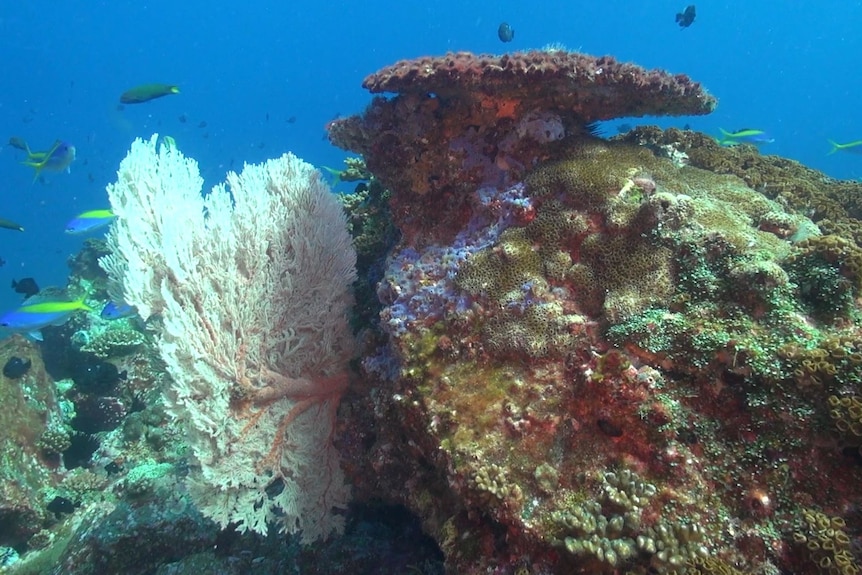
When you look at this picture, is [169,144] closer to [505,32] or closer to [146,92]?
[146,92]

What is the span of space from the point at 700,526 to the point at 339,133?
4.30 meters

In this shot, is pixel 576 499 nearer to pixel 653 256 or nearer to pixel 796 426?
pixel 796 426

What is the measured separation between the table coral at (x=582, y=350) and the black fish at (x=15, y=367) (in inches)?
267

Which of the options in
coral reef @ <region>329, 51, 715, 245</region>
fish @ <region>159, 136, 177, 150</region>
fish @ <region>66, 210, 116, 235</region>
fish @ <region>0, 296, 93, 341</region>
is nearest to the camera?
coral reef @ <region>329, 51, 715, 245</region>

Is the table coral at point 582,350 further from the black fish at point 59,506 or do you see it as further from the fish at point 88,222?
the fish at point 88,222

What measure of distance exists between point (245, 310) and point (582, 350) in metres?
3.06

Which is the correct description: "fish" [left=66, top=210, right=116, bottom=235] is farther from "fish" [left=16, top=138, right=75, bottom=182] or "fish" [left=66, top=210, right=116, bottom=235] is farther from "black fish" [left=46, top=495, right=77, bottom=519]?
"black fish" [left=46, top=495, right=77, bottom=519]

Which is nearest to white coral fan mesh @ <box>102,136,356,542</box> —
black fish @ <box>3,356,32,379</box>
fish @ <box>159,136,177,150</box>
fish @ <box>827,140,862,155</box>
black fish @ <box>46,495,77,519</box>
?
fish @ <box>159,136,177,150</box>

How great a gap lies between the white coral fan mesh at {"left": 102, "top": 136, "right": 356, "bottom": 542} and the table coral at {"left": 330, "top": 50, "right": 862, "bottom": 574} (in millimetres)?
565

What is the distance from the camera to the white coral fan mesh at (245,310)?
4.27 meters

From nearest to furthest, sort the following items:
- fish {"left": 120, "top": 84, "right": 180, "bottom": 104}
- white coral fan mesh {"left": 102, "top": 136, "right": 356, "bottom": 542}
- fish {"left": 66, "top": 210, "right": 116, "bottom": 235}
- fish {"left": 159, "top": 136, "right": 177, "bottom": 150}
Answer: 1. white coral fan mesh {"left": 102, "top": 136, "right": 356, "bottom": 542}
2. fish {"left": 159, "top": 136, "right": 177, "bottom": 150}
3. fish {"left": 66, "top": 210, "right": 116, "bottom": 235}
4. fish {"left": 120, "top": 84, "right": 180, "bottom": 104}

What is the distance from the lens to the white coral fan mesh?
427cm

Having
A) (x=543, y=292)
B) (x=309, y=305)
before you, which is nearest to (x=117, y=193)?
(x=309, y=305)

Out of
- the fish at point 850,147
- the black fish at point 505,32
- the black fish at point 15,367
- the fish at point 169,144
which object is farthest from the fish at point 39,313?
the fish at point 850,147
